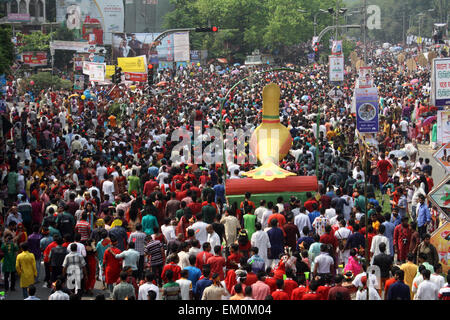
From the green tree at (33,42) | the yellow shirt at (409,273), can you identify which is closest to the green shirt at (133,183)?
the yellow shirt at (409,273)

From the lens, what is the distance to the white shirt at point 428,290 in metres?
11.5

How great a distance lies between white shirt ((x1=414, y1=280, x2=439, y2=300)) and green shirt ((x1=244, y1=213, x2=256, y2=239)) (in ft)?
14.5

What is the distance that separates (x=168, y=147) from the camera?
24938 mm

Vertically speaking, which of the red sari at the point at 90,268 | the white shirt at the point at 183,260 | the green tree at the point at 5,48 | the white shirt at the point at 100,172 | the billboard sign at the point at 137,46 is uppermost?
the billboard sign at the point at 137,46

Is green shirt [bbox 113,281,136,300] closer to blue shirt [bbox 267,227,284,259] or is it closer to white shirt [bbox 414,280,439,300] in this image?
blue shirt [bbox 267,227,284,259]

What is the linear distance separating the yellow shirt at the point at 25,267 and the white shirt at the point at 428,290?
653cm

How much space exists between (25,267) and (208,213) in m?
3.73

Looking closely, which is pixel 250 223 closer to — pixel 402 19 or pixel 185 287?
pixel 185 287

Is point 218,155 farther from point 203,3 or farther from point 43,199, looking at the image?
point 203,3

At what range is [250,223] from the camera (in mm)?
15398

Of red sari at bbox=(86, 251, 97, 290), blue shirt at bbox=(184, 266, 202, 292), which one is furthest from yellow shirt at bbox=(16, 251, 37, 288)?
blue shirt at bbox=(184, 266, 202, 292)

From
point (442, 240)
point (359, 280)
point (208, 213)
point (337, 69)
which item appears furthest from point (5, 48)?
point (359, 280)

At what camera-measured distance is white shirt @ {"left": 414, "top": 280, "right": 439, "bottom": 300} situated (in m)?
11.5

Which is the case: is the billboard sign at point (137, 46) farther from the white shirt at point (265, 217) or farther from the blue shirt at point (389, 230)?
the blue shirt at point (389, 230)
